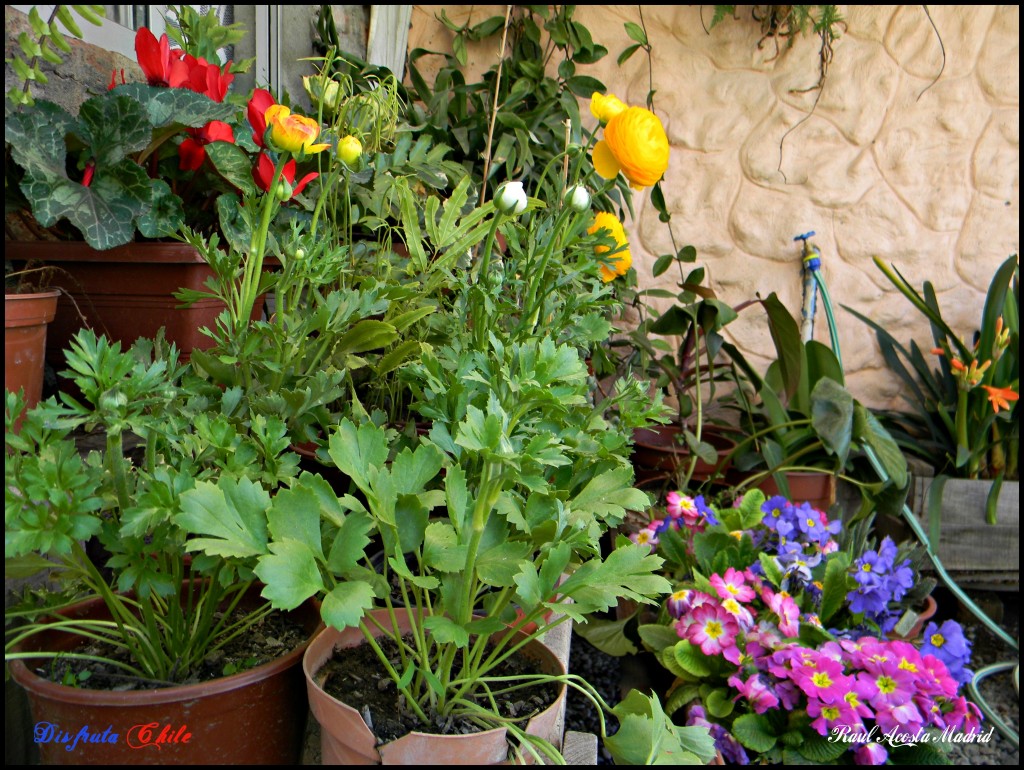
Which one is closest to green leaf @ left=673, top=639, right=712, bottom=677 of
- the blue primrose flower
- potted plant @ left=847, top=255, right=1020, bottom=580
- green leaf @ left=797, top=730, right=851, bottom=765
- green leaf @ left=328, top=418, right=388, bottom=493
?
green leaf @ left=797, top=730, right=851, bottom=765

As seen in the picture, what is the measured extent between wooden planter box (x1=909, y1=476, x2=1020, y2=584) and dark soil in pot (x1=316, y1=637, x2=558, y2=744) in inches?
61.9

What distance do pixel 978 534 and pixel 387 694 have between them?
69.3 inches

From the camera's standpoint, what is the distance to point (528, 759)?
1.63 feet

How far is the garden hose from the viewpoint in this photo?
56.7 inches

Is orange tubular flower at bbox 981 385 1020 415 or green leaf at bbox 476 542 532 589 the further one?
orange tubular flower at bbox 981 385 1020 415

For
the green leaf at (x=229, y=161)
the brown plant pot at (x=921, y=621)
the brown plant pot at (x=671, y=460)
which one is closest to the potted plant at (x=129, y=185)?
the green leaf at (x=229, y=161)

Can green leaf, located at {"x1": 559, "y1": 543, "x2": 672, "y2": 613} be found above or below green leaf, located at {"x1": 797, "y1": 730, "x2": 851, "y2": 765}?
above

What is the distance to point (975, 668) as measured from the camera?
68.0 inches

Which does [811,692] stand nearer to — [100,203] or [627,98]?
[100,203]

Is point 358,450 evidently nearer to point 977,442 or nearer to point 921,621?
point 921,621

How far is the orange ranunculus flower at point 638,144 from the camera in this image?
0.78 metres

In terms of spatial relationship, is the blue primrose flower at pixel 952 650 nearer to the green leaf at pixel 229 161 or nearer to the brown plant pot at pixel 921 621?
the brown plant pot at pixel 921 621

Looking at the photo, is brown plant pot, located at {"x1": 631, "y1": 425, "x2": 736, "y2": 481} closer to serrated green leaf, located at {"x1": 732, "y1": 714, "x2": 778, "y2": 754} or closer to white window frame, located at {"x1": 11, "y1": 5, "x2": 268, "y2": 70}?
serrated green leaf, located at {"x1": 732, "y1": 714, "x2": 778, "y2": 754}

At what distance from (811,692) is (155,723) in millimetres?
779
